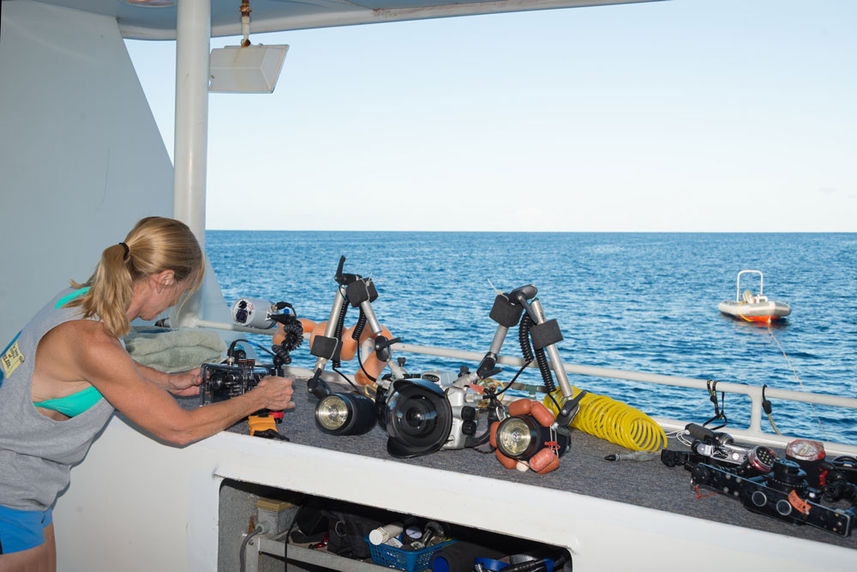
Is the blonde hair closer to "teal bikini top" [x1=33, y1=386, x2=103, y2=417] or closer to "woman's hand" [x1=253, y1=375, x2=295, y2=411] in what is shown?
"teal bikini top" [x1=33, y1=386, x2=103, y2=417]

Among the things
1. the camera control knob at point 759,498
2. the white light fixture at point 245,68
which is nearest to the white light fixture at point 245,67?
the white light fixture at point 245,68

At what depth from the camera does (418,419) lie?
2467 millimetres

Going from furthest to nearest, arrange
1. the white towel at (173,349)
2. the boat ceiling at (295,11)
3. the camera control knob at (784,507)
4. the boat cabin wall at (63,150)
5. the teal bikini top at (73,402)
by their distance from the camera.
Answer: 1. the boat cabin wall at (63,150)
2. the boat ceiling at (295,11)
3. the white towel at (173,349)
4. the teal bikini top at (73,402)
5. the camera control knob at (784,507)

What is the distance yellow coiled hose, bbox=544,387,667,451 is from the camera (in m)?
2.71

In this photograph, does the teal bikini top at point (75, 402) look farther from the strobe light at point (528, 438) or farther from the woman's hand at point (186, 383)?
the strobe light at point (528, 438)

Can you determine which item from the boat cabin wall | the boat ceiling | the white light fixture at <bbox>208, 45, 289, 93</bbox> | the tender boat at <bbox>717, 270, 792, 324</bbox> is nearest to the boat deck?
the white light fixture at <bbox>208, 45, 289, 93</bbox>

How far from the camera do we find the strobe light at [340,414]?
268 cm

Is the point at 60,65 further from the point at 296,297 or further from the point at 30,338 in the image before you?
the point at 296,297

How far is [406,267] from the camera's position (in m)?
63.6

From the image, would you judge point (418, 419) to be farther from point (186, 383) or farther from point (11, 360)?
point (11, 360)

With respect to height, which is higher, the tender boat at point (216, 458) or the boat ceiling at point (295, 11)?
the boat ceiling at point (295, 11)

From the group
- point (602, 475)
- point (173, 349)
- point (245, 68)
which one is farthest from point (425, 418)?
point (245, 68)

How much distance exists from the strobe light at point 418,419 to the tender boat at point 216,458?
0.07 metres

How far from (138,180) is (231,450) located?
145 inches
